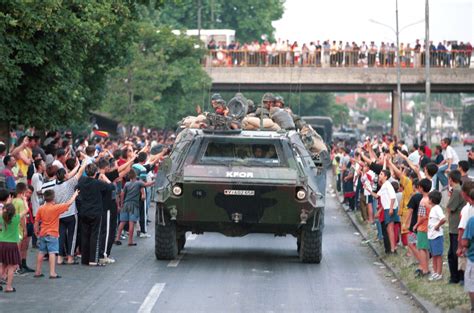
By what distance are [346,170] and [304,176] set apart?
1684 centimetres

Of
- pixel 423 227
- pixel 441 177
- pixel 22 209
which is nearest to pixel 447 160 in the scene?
pixel 441 177

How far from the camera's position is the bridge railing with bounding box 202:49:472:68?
64312 mm

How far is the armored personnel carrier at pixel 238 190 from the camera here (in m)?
20.9

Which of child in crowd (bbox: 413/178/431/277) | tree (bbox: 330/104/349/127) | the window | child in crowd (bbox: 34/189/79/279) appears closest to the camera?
child in crowd (bbox: 413/178/431/277)

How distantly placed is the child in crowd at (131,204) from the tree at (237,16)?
2536 inches

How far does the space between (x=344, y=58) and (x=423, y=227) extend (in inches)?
1855

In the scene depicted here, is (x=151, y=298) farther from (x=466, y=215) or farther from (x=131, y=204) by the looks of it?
(x=131, y=204)

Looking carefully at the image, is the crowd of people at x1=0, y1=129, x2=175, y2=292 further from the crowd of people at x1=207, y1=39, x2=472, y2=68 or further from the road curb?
the crowd of people at x1=207, y1=39, x2=472, y2=68

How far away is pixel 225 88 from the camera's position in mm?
71438

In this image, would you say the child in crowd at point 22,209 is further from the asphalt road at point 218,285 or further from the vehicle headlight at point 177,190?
the vehicle headlight at point 177,190

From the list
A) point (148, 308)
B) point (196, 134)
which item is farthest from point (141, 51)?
point (148, 308)

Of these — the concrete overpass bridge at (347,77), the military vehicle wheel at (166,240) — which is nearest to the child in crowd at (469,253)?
the military vehicle wheel at (166,240)

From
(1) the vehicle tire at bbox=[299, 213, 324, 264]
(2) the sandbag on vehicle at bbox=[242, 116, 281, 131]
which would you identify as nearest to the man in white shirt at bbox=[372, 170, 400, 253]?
(1) the vehicle tire at bbox=[299, 213, 324, 264]

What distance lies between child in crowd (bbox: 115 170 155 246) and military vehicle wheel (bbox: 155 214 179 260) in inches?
124
